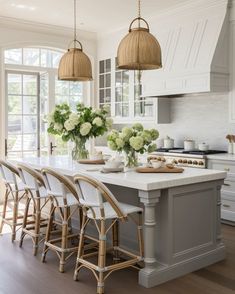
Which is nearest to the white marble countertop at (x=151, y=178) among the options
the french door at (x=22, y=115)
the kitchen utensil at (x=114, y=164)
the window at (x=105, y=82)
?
the kitchen utensil at (x=114, y=164)

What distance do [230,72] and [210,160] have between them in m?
1.29

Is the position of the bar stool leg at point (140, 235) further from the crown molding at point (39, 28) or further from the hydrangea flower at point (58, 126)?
the crown molding at point (39, 28)

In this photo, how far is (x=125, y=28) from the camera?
23.1ft

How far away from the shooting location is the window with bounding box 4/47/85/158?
6805mm

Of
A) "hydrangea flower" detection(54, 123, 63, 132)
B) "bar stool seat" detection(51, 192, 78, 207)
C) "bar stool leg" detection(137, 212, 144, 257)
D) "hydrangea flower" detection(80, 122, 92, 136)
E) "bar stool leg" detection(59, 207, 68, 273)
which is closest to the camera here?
"bar stool leg" detection(137, 212, 144, 257)

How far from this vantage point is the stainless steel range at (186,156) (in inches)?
209

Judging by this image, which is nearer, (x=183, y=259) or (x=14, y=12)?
(x=183, y=259)

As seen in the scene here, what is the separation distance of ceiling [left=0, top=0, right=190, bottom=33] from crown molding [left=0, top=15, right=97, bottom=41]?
0.10 metres

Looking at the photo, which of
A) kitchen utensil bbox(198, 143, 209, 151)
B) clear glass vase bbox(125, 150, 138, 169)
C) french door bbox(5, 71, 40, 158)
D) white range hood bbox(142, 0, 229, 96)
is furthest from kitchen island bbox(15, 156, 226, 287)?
french door bbox(5, 71, 40, 158)

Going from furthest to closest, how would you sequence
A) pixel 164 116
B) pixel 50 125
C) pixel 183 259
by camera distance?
pixel 164 116, pixel 50 125, pixel 183 259

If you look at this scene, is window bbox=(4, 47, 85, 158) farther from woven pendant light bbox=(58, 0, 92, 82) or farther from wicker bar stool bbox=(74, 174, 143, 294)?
wicker bar stool bbox=(74, 174, 143, 294)

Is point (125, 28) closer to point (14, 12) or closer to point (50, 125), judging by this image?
point (14, 12)

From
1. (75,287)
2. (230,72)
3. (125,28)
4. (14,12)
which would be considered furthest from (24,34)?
(75,287)

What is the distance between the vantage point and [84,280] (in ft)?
11.0
